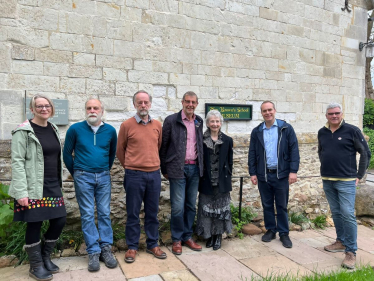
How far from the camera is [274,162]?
405 cm

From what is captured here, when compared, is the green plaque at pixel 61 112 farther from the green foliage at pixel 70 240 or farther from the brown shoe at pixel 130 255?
the brown shoe at pixel 130 255

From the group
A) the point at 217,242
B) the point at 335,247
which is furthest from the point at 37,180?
the point at 335,247

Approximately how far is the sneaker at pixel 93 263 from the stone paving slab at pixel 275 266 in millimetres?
1628

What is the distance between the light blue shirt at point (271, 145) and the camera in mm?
4062

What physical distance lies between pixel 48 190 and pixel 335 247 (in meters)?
3.56

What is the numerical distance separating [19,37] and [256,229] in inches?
163

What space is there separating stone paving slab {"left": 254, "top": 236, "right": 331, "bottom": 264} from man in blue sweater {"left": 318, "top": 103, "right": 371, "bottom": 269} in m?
0.34

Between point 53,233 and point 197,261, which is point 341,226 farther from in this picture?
point 53,233

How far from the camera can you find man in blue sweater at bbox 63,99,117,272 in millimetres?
3244

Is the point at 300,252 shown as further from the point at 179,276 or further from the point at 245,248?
the point at 179,276

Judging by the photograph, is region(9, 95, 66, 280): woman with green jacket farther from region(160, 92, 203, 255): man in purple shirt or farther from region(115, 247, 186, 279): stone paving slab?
region(160, 92, 203, 255): man in purple shirt

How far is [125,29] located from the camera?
4.45 metres

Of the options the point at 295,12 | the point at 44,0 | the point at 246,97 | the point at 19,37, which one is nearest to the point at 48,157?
the point at 19,37

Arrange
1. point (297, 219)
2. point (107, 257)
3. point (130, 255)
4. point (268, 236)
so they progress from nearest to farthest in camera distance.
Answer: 1. point (107, 257)
2. point (130, 255)
3. point (268, 236)
4. point (297, 219)
